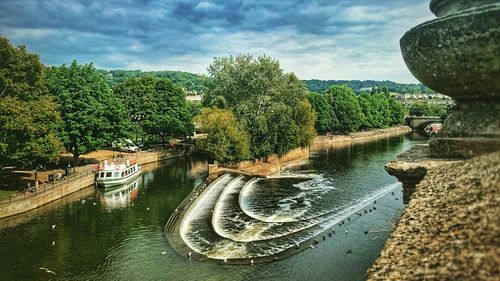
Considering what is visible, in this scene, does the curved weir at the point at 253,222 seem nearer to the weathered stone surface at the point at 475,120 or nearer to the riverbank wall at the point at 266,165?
the riverbank wall at the point at 266,165

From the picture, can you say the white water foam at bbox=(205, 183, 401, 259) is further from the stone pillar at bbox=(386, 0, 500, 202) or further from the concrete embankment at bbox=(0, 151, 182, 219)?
the stone pillar at bbox=(386, 0, 500, 202)

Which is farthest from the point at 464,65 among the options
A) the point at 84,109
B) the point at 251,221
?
the point at 84,109

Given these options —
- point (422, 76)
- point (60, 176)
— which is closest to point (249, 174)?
point (60, 176)

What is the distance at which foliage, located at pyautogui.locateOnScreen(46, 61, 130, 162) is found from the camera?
4762 cm

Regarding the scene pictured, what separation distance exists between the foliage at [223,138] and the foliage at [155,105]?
17.1m

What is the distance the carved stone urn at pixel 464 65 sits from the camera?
455 centimetres

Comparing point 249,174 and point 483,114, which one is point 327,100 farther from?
point 483,114

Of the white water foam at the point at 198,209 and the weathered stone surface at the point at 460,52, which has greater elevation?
the weathered stone surface at the point at 460,52

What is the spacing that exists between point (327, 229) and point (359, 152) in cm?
4758

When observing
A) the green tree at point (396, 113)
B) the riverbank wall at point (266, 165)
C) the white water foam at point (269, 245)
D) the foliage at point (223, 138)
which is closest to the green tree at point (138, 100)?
the foliage at point (223, 138)

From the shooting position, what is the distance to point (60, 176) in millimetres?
41531

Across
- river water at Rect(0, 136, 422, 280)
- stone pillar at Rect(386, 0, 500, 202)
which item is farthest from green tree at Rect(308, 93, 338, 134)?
stone pillar at Rect(386, 0, 500, 202)

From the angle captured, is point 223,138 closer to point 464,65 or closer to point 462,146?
point 462,146

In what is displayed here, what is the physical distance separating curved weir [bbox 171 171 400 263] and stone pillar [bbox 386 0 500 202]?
19.0m
